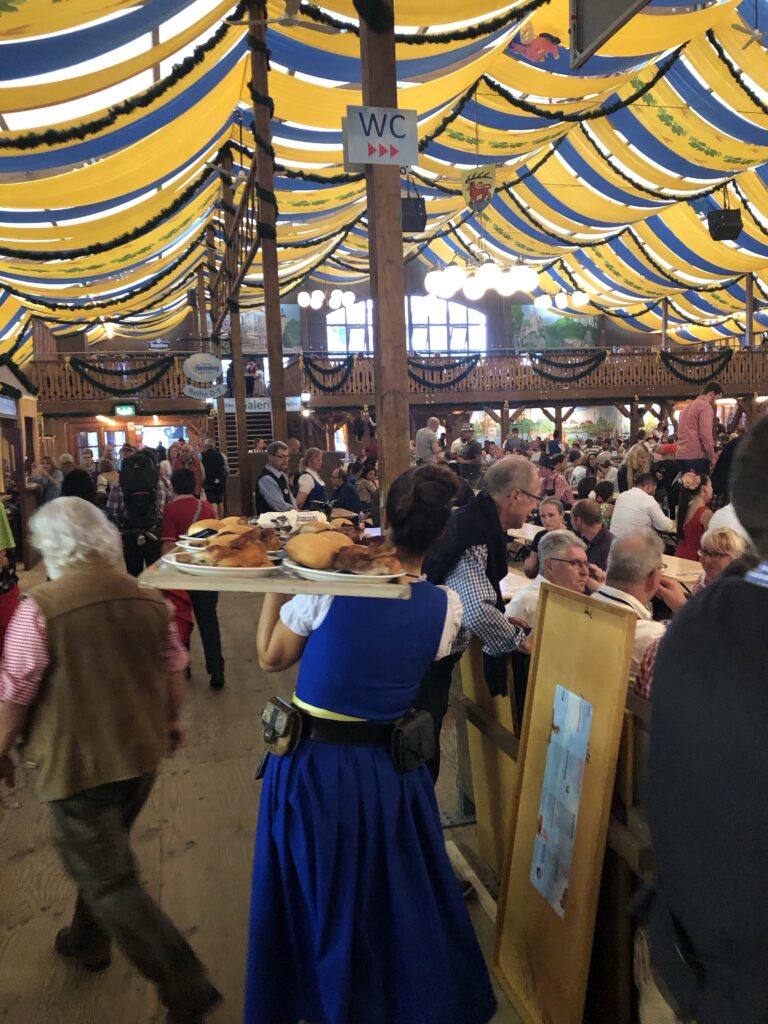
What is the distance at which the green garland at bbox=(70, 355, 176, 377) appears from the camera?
15.4 metres

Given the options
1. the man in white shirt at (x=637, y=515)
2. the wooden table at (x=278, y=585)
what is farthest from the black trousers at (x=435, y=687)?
the man in white shirt at (x=637, y=515)

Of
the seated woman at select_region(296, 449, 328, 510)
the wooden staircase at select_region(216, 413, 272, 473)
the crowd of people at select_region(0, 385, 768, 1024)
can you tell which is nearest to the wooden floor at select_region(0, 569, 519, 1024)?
the crowd of people at select_region(0, 385, 768, 1024)

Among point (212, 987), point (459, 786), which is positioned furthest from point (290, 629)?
point (459, 786)

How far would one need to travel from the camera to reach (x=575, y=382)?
18031 mm

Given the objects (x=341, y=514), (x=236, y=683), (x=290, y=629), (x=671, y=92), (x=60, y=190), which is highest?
(x=671, y=92)

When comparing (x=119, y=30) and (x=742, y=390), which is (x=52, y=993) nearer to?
(x=119, y=30)

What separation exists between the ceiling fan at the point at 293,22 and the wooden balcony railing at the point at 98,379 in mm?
11583

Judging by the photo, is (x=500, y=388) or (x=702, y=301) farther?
(x=702, y=301)

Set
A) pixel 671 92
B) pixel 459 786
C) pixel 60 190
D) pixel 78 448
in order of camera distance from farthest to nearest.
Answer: pixel 78 448 < pixel 671 92 < pixel 60 190 < pixel 459 786

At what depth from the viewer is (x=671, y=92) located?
9.11m

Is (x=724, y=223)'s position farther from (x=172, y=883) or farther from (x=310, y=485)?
(x=172, y=883)

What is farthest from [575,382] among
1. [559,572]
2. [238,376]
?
[559,572]

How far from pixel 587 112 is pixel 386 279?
6.02 meters

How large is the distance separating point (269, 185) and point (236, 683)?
13.8ft
